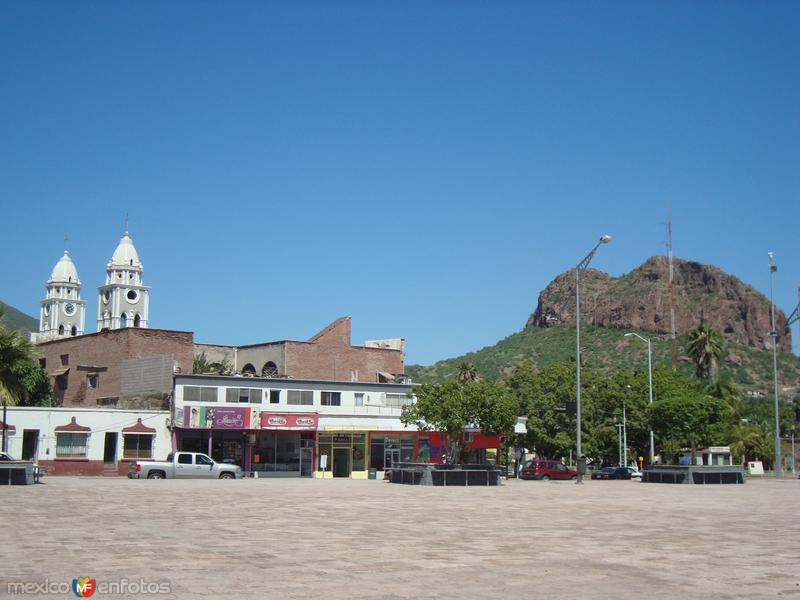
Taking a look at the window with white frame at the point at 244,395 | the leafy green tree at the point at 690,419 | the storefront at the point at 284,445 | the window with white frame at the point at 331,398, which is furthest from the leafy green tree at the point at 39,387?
A: the leafy green tree at the point at 690,419

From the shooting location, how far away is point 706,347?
94.7 m

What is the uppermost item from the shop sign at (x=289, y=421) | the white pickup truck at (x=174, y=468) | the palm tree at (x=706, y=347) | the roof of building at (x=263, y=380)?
the palm tree at (x=706, y=347)

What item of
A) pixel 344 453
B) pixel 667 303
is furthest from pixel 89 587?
pixel 667 303

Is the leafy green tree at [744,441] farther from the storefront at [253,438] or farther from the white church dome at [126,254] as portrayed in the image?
the white church dome at [126,254]

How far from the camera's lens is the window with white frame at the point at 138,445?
194 feet

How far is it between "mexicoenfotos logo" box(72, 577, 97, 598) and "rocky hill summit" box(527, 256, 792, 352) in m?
153

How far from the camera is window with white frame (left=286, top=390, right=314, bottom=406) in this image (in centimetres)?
6464

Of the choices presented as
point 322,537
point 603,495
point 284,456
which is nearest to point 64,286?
point 284,456

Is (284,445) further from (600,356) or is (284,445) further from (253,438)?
(600,356)

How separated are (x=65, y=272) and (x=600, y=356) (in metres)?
119

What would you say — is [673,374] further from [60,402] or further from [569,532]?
[569,532]

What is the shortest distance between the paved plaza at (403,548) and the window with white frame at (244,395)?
32.8 metres

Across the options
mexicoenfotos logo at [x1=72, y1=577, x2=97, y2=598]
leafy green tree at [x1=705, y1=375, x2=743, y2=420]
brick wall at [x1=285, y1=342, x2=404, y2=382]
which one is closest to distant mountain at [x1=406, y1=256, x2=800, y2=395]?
leafy green tree at [x1=705, y1=375, x2=743, y2=420]

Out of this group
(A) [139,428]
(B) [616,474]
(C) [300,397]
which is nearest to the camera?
(A) [139,428]
